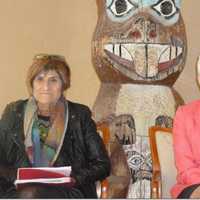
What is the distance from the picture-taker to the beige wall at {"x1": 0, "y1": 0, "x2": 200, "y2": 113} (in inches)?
136

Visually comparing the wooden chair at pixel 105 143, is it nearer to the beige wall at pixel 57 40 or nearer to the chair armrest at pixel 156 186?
the chair armrest at pixel 156 186

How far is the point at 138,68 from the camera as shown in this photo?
2.82 metres

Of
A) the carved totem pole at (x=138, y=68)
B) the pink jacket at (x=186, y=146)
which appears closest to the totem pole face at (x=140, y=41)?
the carved totem pole at (x=138, y=68)

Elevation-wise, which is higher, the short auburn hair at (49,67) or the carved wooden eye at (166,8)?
the carved wooden eye at (166,8)

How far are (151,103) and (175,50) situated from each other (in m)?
0.28

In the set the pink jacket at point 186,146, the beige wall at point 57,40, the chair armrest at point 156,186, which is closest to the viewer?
the pink jacket at point 186,146

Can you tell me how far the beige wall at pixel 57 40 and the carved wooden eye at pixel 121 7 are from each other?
718 mm

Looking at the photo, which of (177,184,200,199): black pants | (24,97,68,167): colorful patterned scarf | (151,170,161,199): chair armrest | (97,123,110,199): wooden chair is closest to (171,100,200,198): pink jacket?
(177,184,200,199): black pants

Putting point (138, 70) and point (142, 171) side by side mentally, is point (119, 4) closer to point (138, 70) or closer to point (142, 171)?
point (138, 70)

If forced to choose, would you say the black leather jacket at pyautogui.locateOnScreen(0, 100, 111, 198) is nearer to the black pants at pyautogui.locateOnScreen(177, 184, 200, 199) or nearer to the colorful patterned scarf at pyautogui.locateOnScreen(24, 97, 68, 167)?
the colorful patterned scarf at pyautogui.locateOnScreen(24, 97, 68, 167)

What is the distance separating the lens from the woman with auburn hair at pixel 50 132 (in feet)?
7.75

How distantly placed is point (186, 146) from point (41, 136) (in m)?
0.60

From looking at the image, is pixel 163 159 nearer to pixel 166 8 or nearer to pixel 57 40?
pixel 166 8

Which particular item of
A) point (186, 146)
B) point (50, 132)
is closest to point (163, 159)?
point (186, 146)
